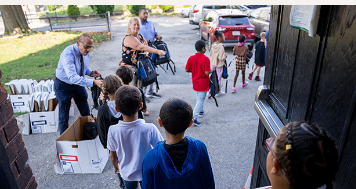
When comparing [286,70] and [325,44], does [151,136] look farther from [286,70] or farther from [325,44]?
[325,44]

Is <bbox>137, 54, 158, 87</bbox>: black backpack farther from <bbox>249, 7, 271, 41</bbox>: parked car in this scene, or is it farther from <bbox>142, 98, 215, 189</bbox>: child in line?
<bbox>249, 7, 271, 41</bbox>: parked car

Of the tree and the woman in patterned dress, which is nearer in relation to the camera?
the woman in patterned dress

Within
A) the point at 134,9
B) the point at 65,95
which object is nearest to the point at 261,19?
the point at 65,95

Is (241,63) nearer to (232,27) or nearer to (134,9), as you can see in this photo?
(232,27)

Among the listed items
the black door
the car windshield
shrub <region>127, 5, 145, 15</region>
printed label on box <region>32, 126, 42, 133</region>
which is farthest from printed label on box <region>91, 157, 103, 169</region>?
shrub <region>127, 5, 145, 15</region>

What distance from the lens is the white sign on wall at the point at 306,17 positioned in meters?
1.24

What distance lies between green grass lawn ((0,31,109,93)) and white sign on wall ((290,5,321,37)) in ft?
23.6

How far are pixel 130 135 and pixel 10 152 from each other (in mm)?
1121

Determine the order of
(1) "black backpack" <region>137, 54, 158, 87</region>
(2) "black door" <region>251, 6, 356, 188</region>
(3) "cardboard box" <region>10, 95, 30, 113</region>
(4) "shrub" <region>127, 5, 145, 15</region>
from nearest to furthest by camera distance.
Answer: (2) "black door" <region>251, 6, 356, 188</region> < (1) "black backpack" <region>137, 54, 158, 87</region> < (3) "cardboard box" <region>10, 95, 30, 113</region> < (4) "shrub" <region>127, 5, 145, 15</region>

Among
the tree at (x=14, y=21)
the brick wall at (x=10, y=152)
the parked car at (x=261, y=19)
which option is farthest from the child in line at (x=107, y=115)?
the tree at (x=14, y=21)

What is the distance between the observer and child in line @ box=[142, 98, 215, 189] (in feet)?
4.96

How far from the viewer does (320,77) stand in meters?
1.35

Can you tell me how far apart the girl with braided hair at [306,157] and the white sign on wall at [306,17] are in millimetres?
604

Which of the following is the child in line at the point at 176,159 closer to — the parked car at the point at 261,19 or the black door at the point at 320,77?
the black door at the point at 320,77
